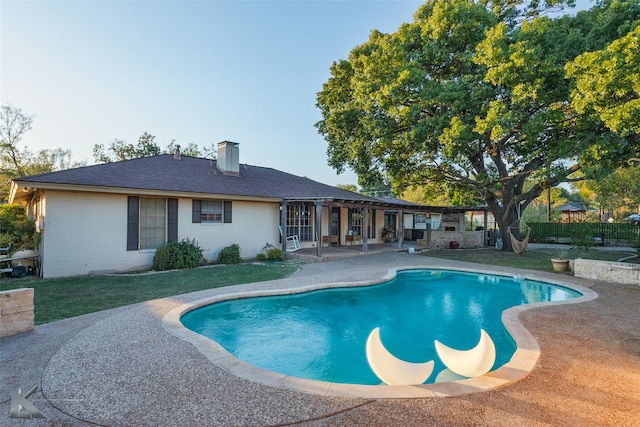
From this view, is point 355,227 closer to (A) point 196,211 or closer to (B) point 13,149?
(A) point 196,211

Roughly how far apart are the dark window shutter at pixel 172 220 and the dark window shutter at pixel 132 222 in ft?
3.13

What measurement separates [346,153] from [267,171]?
4.54m

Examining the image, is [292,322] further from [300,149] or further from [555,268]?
[300,149]

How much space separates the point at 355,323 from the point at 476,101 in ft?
34.2

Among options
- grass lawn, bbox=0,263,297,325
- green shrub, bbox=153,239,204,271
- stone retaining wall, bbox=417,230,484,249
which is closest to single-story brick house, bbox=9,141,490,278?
green shrub, bbox=153,239,204,271

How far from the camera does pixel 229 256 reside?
12.2m

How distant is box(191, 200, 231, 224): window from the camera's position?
471 inches

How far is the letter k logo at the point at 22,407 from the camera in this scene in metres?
2.74

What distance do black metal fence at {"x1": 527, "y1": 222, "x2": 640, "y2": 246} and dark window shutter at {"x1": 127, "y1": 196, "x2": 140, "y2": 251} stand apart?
73.0ft

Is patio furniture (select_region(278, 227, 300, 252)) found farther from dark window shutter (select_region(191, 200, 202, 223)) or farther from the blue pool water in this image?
the blue pool water

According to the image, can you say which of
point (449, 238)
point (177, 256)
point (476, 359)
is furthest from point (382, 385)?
point (449, 238)

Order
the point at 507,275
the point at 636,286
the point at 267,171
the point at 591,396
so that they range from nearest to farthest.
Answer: the point at 591,396 < the point at 636,286 < the point at 507,275 < the point at 267,171

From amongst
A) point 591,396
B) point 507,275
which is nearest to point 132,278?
point 591,396

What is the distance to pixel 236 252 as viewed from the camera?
40.7 ft
